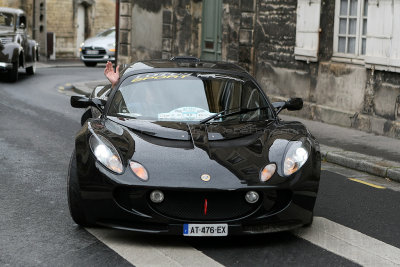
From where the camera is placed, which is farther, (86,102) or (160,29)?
(160,29)

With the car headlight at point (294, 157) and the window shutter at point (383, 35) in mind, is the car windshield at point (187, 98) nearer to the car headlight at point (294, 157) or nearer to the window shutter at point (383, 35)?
the car headlight at point (294, 157)

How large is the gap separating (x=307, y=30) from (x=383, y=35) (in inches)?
90.4

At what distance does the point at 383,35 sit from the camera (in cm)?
1377

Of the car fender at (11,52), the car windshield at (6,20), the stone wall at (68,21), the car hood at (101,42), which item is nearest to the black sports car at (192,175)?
the car fender at (11,52)

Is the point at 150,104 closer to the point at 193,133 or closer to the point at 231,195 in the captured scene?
the point at 193,133

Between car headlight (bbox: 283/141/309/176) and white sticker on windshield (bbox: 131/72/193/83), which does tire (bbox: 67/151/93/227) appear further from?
car headlight (bbox: 283/141/309/176)

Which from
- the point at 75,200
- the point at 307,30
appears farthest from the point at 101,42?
the point at 75,200

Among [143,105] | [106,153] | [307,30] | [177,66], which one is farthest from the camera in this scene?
[307,30]

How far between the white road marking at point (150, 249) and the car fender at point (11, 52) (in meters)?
16.1

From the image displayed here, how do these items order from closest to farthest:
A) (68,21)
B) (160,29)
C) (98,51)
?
(160,29), (98,51), (68,21)

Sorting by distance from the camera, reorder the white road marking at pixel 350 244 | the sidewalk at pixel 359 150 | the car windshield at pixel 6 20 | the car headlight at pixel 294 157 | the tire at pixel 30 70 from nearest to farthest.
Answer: the white road marking at pixel 350 244, the car headlight at pixel 294 157, the sidewalk at pixel 359 150, the car windshield at pixel 6 20, the tire at pixel 30 70

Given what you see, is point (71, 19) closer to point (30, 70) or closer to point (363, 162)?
point (30, 70)

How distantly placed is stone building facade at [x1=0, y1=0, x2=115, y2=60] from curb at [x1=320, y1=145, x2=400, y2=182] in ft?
104

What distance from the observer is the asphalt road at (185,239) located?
19.5 ft
